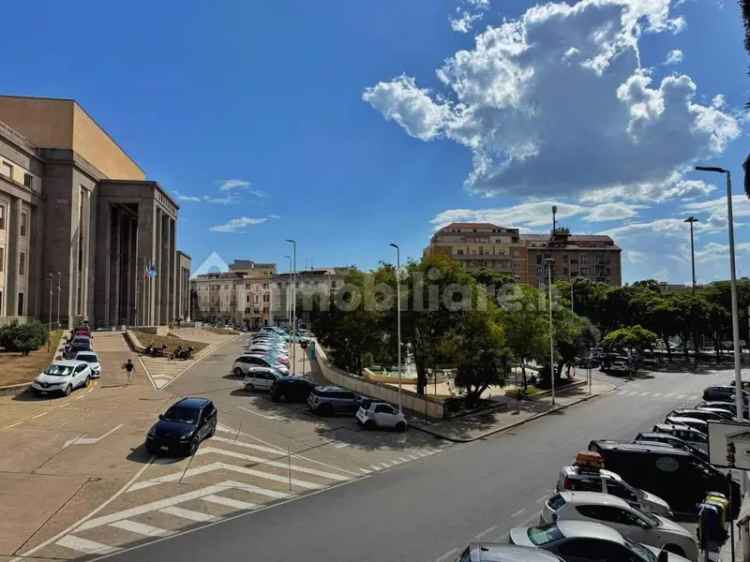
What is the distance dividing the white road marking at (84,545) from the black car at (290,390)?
19.5 m

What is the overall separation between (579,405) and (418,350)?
1349 cm

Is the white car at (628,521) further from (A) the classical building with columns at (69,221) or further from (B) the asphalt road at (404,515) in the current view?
(A) the classical building with columns at (69,221)

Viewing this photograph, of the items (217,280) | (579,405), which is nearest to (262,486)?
(579,405)

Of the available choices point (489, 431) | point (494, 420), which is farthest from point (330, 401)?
point (494, 420)

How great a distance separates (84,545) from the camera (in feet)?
39.4

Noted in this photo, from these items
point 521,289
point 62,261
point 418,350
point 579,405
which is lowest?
point 579,405

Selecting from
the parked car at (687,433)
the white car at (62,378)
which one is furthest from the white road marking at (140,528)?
the parked car at (687,433)

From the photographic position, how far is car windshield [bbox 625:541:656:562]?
32.4 ft

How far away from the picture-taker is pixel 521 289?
43.5 meters

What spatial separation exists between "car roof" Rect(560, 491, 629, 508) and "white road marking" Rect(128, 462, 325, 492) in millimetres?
7974

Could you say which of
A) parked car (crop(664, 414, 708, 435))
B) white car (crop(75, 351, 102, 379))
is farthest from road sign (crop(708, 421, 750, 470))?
white car (crop(75, 351, 102, 379))

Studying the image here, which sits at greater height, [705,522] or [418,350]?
[418,350]

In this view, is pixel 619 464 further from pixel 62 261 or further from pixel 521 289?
pixel 62 261

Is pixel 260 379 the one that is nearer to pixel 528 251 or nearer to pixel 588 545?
pixel 588 545
